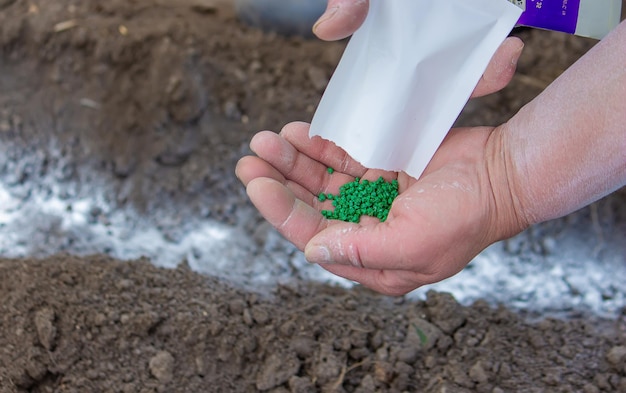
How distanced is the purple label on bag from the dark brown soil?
2.35 ft

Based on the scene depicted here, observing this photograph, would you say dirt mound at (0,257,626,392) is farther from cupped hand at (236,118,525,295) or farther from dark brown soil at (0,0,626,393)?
cupped hand at (236,118,525,295)

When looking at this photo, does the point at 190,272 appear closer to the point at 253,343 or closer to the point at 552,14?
the point at 253,343

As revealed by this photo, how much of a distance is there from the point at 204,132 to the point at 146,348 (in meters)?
1.10

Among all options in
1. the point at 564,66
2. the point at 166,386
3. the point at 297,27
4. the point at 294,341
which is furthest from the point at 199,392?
the point at 564,66

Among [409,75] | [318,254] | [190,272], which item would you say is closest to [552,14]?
[409,75]

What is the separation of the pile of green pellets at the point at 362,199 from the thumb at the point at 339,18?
36cm

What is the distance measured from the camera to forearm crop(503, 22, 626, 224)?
3.99ft

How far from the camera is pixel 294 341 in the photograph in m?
1.59

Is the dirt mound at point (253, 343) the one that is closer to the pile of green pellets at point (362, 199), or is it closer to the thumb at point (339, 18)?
the pile of green pellets at point (362, 199)

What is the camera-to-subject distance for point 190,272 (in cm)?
184

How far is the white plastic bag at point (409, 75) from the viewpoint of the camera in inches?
54.4

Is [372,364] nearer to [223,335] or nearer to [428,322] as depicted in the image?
[428,322]

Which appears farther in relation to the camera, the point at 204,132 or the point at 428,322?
the point at 204,132

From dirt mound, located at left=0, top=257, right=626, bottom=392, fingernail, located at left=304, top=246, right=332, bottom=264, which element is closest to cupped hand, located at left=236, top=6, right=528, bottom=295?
fingernail, located at left=304, top=246, right=332, bottom=264
